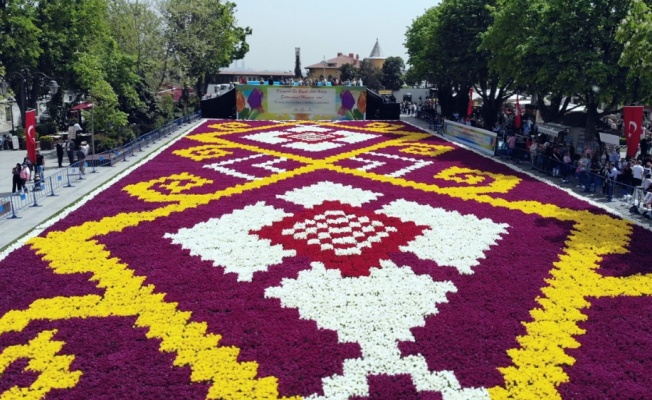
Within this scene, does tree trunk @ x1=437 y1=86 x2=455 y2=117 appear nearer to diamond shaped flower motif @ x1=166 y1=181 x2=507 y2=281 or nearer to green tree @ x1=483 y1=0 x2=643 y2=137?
green tree @ x1=483 y1=0 x2=643 y2=137

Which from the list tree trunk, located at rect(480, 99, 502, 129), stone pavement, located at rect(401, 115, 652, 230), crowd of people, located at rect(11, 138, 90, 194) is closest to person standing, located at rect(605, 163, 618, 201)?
stone pavement, located at rect(401, 115, 652, 230)

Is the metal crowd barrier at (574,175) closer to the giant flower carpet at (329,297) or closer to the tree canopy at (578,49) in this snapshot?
the giant flower carpet at (329,297)

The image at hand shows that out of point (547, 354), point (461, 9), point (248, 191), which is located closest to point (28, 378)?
point (547, 354)

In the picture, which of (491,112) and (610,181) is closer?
(610,181)

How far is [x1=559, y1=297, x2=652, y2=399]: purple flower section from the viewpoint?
711 centimetres

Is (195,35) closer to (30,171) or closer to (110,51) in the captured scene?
(110,51)

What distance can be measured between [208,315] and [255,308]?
823mm

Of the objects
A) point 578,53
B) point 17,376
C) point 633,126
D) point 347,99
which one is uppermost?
point 578,53

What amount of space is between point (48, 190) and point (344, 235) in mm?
10777

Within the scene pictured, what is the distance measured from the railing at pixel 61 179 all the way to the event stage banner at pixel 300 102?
11.4m

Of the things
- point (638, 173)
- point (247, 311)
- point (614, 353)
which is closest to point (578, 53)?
point (638, 173)

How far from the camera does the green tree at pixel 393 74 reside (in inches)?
3546

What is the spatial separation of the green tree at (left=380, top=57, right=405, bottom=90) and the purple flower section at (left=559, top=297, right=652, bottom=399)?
8353cm

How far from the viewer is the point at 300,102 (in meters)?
39.8
